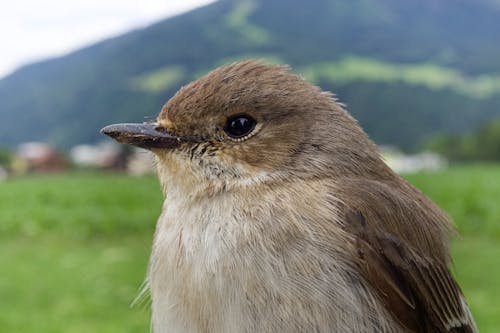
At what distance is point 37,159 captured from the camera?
269 inches

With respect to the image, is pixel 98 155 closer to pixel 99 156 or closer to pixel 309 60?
pixel 99 156

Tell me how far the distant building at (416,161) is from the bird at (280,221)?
4.04 m

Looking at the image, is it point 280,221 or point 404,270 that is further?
point 404,270

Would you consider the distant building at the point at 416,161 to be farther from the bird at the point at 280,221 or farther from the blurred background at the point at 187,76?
the bird at the point at 280,221

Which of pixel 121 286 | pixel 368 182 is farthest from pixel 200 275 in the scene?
Answer: pixel 121 286

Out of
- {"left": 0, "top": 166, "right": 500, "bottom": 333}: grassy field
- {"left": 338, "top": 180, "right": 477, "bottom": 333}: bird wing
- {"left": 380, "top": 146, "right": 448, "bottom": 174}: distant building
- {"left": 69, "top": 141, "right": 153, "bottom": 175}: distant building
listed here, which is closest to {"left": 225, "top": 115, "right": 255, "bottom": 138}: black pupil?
{"left": 338, "top": 180, "right": 477, "bottom": 333}: bird wing

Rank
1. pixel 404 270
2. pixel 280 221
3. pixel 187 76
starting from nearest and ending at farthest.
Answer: pixel 280 221
pixel 404 270
pixel 187 76

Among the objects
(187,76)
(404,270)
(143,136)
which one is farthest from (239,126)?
(187,76)

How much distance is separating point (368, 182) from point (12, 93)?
6300mm

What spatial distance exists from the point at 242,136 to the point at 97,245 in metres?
5.75

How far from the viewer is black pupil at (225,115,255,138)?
1682 millimetres

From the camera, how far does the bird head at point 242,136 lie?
5.45 feet

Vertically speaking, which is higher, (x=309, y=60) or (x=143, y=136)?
(x=309, y=60)

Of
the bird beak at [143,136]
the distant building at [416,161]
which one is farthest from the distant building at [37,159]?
the bird beak at [143,136]
